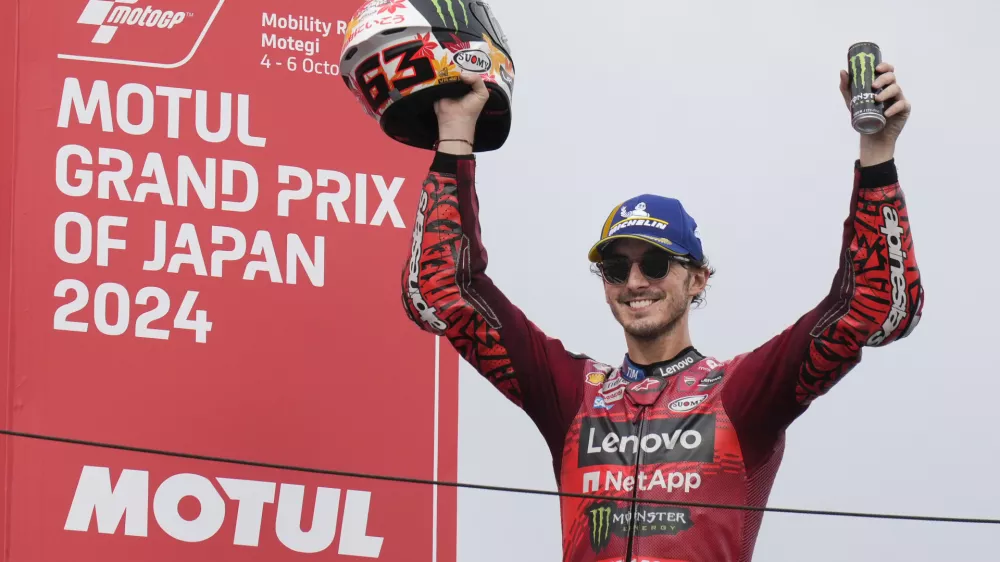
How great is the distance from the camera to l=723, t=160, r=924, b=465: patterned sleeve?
10.3 feet

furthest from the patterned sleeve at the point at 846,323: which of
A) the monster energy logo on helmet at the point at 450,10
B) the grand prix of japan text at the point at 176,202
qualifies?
the grand prix of japan text at the point at 176,202

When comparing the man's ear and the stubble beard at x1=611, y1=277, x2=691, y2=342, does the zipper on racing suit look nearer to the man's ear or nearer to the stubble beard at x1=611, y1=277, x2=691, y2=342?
the stubble beard at x1=611, y1=277, x2=691, y2=342

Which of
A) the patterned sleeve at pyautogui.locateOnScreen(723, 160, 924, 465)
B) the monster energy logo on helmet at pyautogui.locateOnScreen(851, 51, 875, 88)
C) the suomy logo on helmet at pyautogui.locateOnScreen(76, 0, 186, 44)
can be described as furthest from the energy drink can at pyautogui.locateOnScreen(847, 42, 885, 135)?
the suomy logo on helmet at pyautogui.locateOnScreen(76, 0, 186, 44)

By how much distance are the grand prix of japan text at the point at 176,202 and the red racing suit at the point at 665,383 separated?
656 millimetres

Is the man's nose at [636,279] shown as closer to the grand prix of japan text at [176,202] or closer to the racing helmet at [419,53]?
the racing helmet at [419,53]

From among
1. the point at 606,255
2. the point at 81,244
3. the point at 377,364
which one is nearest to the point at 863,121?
the point at 606,255

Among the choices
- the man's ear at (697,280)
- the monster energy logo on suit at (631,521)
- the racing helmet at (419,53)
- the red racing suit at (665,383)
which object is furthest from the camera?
the man's ear at (697,280)

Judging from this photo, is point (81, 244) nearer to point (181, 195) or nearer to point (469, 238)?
point (181, 195)

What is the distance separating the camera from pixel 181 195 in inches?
159

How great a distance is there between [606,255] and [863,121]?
→ 2.45 ft

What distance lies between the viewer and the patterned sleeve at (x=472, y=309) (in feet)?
11.5

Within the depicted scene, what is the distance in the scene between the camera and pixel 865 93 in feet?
9.91

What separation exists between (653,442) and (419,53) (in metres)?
0.87

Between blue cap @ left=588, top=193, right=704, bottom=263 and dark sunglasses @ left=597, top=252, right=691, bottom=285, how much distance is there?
0.08 feet
